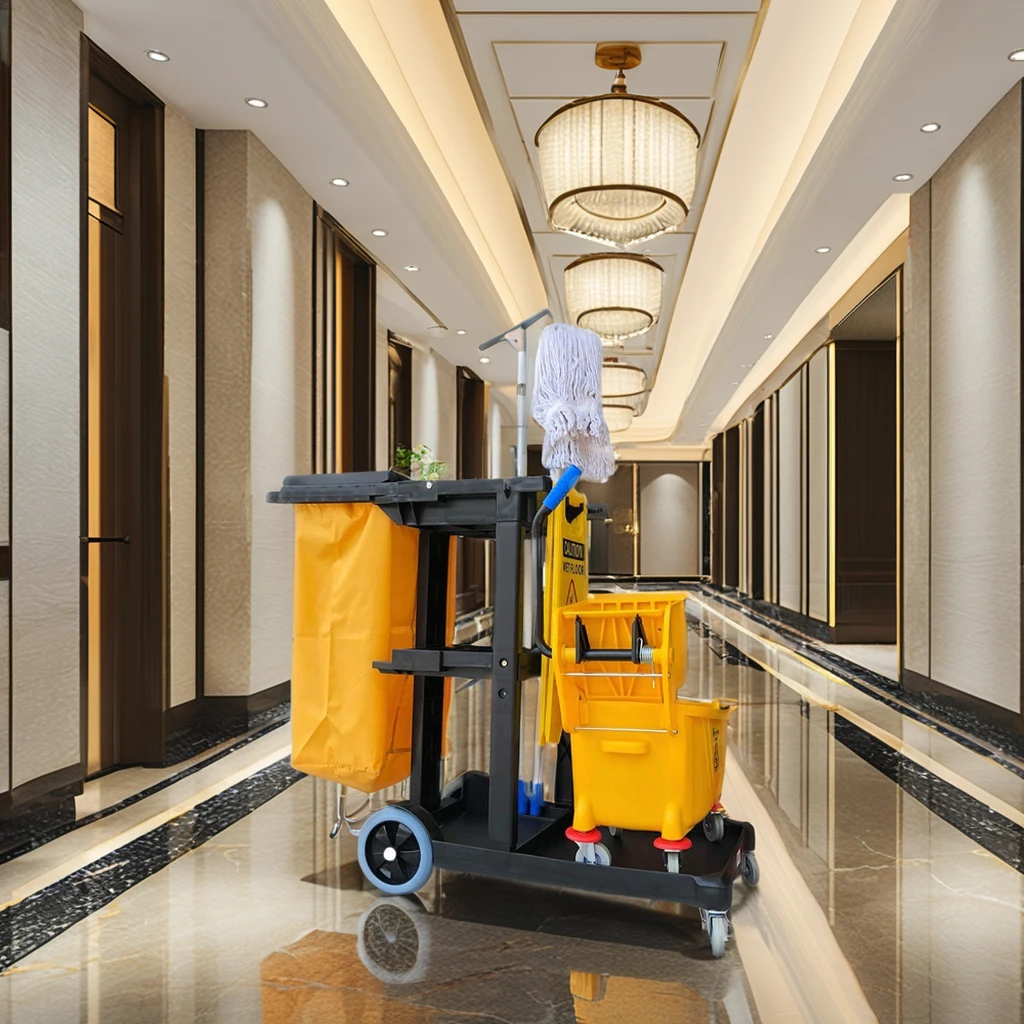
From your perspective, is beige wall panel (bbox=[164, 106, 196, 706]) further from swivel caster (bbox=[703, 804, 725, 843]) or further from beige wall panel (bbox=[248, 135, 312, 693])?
swivel caster (bbox=[703, 804, 725, 843])

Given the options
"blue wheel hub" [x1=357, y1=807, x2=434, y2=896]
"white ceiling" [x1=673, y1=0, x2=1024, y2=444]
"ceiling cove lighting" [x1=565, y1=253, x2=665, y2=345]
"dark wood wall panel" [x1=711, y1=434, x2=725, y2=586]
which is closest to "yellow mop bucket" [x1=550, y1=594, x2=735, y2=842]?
"blue wheel hub" [x1=357, y1=807, x2=434, y2=896]

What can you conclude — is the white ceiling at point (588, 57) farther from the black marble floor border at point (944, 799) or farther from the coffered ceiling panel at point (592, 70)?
the black marble floor border at point (944, 799)

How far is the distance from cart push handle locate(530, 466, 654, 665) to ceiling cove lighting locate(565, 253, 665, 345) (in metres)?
5.19

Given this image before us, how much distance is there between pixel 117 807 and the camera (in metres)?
3.20

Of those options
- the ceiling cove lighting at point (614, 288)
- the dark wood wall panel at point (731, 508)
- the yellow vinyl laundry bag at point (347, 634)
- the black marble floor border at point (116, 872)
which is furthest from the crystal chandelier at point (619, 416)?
the yellow vinyl laundry bag at point (347, 634)

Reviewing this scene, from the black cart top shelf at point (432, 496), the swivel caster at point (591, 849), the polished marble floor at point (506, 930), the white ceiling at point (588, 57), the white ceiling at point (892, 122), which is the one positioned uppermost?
the white ceiling at point (588, 57)

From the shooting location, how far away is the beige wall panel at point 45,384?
9.44 feet

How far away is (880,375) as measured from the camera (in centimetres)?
833

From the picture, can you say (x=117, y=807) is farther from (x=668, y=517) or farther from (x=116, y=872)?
(x=668, y=517)

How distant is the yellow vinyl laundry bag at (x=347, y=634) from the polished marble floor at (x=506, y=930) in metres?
0.34

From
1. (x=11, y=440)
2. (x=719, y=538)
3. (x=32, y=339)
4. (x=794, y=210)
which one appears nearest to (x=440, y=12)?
(x=794, y=210)

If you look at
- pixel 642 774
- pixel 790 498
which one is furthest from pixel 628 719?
pixel 790 498

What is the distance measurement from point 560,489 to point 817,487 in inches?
292

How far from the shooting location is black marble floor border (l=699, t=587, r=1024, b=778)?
13.4 feet
